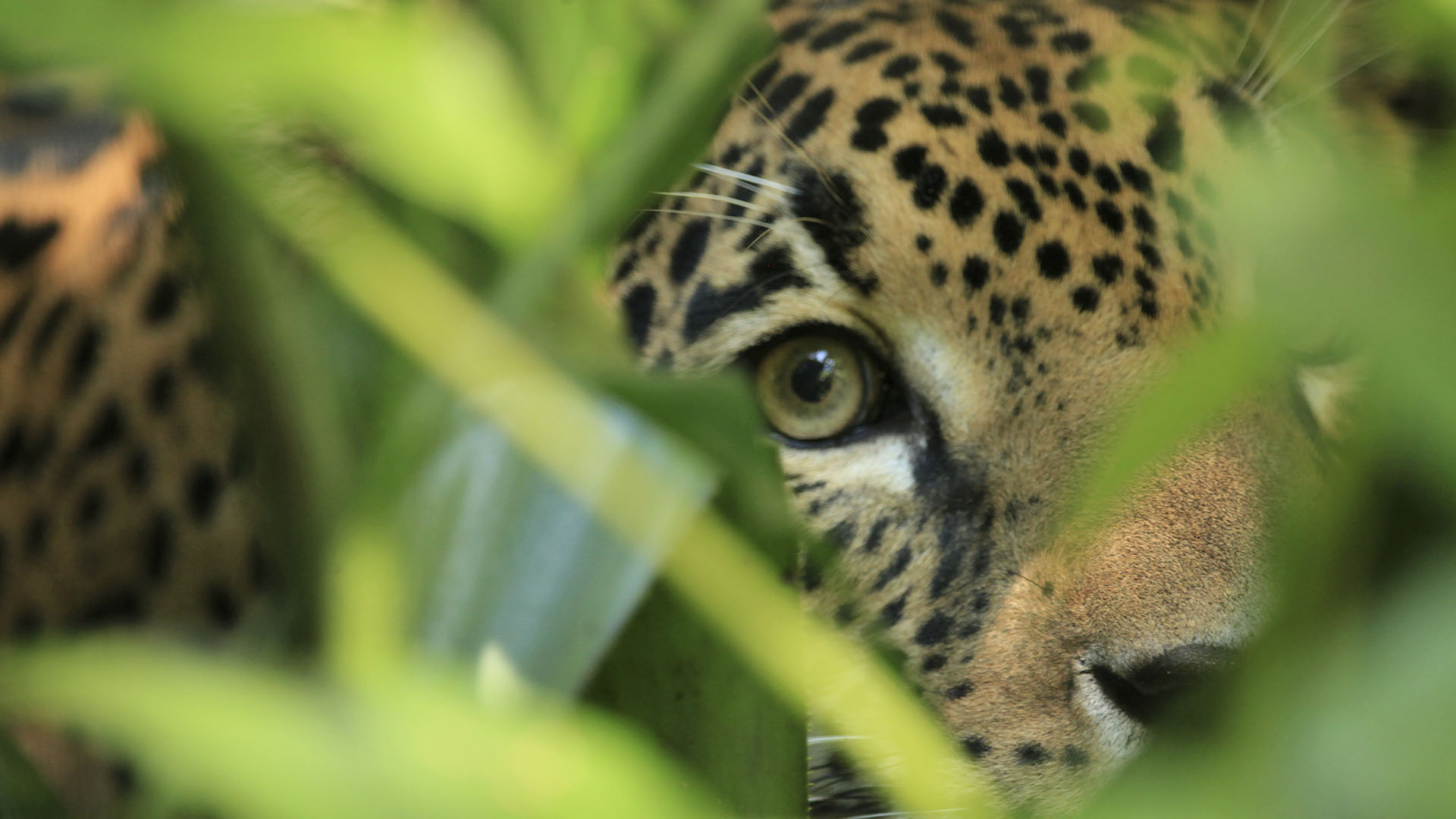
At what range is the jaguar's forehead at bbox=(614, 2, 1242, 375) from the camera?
122 cm

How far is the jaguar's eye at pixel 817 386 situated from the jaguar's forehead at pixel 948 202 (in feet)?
0.10

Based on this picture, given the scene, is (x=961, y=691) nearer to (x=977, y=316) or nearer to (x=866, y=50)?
(x=977, y=316)

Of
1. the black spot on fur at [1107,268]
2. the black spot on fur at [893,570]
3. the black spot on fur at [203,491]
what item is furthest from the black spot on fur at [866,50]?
the black spot on fur at [203,491]

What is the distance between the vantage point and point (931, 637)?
3.75ft

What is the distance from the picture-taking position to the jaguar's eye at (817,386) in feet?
4.24

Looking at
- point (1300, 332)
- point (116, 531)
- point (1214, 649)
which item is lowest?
point (116, 531)

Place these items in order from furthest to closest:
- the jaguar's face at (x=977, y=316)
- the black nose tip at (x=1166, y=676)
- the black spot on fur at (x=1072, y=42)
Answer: the black spot on fur at (x=1072, y=42) → the jaguar's face at (x=977, y=316) → the black nose tip at (x=1166, y=676)

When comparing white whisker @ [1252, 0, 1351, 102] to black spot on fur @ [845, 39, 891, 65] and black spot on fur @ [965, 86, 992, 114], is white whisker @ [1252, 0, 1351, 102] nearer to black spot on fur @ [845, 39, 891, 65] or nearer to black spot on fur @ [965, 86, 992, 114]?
black spot on fur @ [965, 86, 992, 114]

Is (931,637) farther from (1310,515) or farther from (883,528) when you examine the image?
(1310,515)

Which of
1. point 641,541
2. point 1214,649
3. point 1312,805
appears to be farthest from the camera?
point 1214,649

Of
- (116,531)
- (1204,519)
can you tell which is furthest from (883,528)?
(116,531)

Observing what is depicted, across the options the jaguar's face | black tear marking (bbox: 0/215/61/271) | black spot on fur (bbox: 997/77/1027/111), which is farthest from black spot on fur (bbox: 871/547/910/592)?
black tear marking (bbox: 0/215/61/271)

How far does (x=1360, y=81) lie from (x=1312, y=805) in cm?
160

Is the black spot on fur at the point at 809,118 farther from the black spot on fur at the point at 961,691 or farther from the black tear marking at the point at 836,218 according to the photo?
the black spot on fur at the point at 961,691
